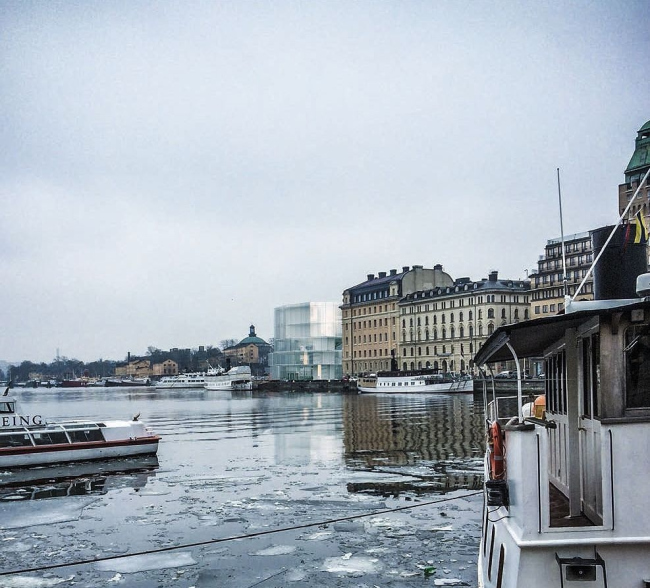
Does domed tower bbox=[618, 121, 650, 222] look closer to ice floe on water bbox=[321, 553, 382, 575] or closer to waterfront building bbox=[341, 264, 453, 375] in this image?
waterfront building bbox=[341, 264, 453, 375]

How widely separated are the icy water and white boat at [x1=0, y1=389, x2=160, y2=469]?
0.88 meters

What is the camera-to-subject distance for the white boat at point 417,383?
366 feet

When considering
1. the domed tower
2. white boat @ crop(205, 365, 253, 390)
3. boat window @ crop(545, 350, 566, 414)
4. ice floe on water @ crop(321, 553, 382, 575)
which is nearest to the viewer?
boat window @ crop(545, 350, 566, 414)

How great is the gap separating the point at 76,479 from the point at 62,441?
203 inches

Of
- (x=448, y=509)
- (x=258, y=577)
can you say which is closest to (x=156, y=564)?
(x=258, y=577)

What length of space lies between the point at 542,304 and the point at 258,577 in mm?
112590

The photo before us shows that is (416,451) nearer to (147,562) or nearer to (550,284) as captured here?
(147,562)

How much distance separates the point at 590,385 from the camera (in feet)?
31.9

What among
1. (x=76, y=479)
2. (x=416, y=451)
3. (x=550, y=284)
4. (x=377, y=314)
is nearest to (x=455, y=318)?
(x=550, y=284)

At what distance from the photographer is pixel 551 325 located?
31.6 ft

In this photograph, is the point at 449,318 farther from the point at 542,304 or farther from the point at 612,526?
the point at 612,526

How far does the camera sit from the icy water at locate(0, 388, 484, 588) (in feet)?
51.0

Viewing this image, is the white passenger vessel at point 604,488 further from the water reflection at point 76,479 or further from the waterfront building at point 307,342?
the waterfront building at point 307,342

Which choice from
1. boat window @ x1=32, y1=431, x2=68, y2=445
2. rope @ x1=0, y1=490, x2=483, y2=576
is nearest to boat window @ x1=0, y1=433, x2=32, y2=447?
boat window @ x1=32, y1=431, x2=68, y2=445
